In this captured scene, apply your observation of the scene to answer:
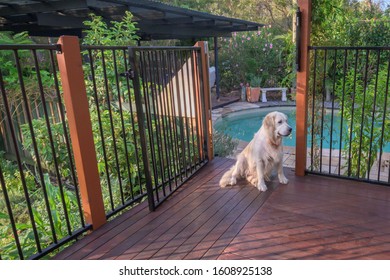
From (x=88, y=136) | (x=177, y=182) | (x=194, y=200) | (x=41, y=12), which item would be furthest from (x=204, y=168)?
(x=41, y=12)

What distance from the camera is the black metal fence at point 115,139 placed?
2.28 meters

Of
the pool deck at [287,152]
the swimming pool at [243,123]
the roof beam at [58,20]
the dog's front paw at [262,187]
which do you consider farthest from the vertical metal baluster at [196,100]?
the swimming pool at [243,123]

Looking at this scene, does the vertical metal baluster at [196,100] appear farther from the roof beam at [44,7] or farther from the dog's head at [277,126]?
the roof beam at [44,7]

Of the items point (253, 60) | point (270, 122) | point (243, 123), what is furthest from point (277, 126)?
point (253, 60)

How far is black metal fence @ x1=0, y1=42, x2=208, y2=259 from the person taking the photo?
2.28 m

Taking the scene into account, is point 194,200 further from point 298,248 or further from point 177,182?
point 298,248

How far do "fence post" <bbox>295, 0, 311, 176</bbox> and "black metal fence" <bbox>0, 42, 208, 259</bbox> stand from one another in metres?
1.11

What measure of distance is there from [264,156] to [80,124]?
1.70 meters

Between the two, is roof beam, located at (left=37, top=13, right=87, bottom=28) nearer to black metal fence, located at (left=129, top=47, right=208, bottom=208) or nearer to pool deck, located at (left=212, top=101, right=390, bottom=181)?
black metal fence, located at (left=129, top=47, right=208, bottom=208)

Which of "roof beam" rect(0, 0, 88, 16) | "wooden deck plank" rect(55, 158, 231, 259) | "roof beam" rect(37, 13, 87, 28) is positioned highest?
"roof beam" rect(0, 0, 88, 16)

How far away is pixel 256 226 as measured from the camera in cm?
235

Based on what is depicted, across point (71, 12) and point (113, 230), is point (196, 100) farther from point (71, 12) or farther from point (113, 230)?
point (71, 12)

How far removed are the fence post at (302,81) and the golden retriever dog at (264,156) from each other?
279 mm

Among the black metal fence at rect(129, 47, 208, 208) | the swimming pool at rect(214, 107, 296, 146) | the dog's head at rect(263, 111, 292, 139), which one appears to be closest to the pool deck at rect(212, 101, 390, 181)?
the swimming pool at rect(214, 107, 296, 146)
